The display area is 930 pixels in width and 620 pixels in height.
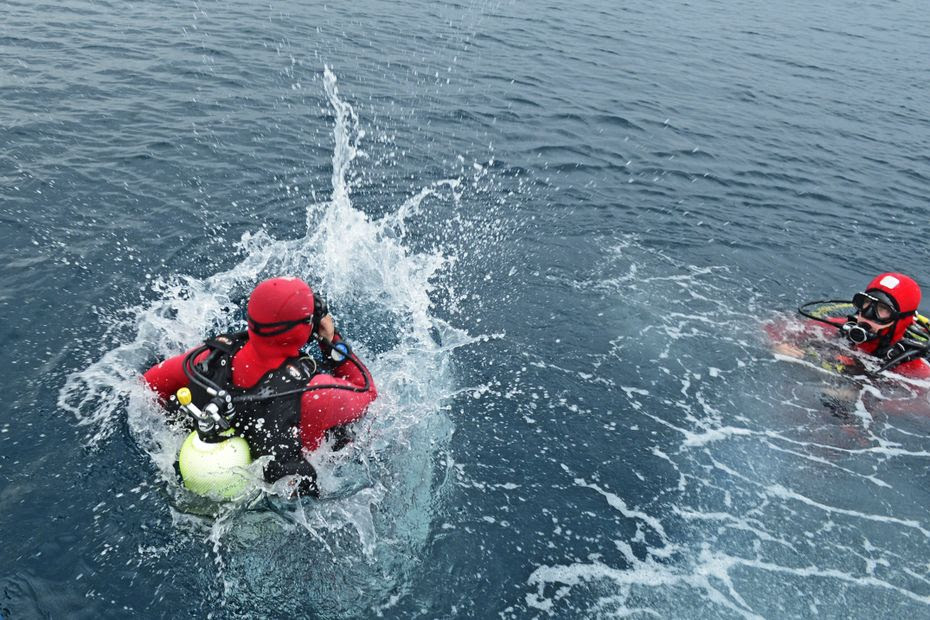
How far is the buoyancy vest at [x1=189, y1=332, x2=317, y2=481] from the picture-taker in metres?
5.04

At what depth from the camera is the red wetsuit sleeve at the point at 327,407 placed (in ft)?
16.9

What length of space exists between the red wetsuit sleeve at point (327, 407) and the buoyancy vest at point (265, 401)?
85 mm

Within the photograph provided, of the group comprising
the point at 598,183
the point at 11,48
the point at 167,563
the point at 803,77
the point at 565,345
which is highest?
the point at 803,77

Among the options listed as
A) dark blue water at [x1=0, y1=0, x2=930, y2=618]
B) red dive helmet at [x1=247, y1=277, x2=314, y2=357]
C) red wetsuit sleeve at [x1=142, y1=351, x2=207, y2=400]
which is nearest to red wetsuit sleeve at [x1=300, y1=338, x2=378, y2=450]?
red dive helmet at [x1=247, y1=277, x2=314, y2=357]

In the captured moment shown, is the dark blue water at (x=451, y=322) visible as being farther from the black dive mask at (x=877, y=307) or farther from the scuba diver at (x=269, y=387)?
the black dive mask at (x=877, y=307)

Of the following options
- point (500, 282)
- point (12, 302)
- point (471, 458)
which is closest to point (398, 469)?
point (471, 458)

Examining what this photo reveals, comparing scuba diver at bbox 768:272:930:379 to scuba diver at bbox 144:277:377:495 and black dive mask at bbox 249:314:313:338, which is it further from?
black dive mask at bbox 249:314:313:338

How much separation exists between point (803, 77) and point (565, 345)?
64.7 feet

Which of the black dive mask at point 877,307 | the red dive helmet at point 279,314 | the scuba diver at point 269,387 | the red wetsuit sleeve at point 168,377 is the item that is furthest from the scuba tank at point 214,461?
the black dive mask at point 877,307

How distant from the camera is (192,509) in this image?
5.50m

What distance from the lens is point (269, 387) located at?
5.04 meters

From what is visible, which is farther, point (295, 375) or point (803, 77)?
point (803, 77)

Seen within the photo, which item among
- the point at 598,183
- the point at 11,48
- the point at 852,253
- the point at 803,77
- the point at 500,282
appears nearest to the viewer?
the point at 500,282

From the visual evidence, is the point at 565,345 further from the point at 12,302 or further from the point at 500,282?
the point at 12,302
